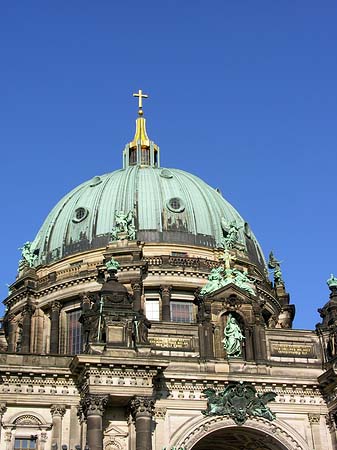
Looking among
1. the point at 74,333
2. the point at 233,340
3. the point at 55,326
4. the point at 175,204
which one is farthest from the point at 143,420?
the point at 175,204

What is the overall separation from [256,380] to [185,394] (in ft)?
13.2

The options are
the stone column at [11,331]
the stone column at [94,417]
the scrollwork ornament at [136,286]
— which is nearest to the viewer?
the stone column at [94,417]

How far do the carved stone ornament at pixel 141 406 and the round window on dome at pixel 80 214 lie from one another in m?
20.8

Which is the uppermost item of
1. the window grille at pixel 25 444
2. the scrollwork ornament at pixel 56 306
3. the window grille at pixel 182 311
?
the scrollwork ornament at pixel 56 306

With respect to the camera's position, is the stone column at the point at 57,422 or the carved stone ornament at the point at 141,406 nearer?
the carved stone ornament at the point at 141,406

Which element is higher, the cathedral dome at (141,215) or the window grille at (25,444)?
the cathedral dome at (141,215)

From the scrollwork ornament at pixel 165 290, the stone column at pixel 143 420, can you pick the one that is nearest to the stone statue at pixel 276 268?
the scrollwork ornament at pixel 165 290

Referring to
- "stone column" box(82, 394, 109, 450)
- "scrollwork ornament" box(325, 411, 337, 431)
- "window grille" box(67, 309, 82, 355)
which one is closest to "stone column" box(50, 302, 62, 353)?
"window grille" box(67, 309, 82, 355)

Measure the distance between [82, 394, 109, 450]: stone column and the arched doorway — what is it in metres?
6.50

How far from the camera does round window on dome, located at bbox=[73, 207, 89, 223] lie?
58719 mm

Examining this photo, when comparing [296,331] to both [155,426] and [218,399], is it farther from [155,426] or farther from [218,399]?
[155,426]

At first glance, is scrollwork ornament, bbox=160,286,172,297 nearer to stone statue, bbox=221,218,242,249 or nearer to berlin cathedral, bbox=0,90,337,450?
berlin cathedral, bbox=0,90,337,450

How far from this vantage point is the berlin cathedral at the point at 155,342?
135 ft

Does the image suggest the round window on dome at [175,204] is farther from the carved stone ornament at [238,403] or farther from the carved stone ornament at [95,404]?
the carved stone ornament at [95,404]
